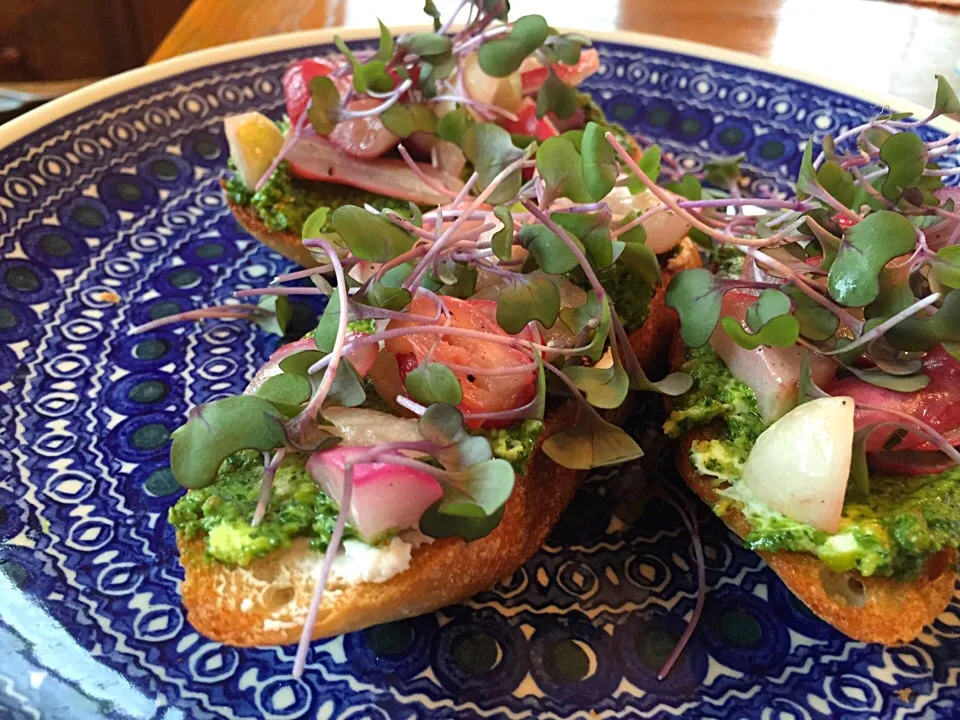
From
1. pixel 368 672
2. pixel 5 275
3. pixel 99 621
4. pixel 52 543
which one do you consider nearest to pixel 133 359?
pixel 5 275

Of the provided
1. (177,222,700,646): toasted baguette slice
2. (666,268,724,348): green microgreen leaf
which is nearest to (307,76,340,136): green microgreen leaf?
(666,268,724,348): green microgreen leaf

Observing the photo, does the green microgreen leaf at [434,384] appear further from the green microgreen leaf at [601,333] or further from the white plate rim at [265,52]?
the white plate rim at [265,52]

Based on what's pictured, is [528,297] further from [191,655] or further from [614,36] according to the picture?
[614,36]

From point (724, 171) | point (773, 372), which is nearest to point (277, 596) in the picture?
point (773, 372)

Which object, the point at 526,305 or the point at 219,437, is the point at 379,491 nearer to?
the point at 219,437

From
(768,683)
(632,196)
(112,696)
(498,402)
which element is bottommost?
(768,683)

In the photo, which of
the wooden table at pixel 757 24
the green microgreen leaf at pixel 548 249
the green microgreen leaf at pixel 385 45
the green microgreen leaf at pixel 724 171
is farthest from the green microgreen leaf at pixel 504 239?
the wooden table at pixel 757 24
